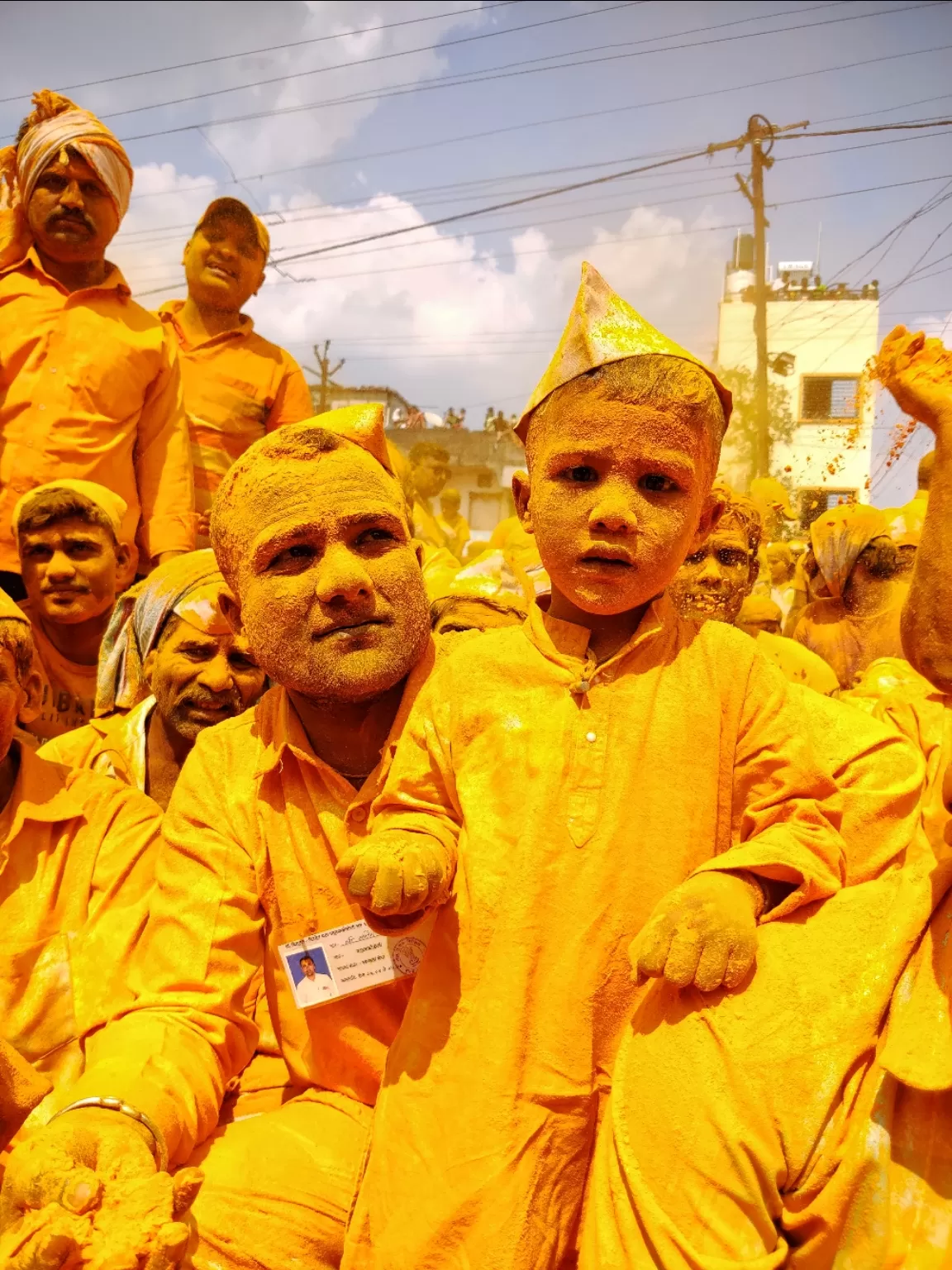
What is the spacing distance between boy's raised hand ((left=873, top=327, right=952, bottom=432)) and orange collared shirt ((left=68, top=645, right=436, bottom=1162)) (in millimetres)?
1210

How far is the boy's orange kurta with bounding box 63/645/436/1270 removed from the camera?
2.10 meters

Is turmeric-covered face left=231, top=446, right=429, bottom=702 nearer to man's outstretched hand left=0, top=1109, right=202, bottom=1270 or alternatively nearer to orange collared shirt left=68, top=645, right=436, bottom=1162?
orange collared shirt left=68, top=645, right=436, bottom=1162

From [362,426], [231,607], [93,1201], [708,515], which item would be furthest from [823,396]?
[93,1201]

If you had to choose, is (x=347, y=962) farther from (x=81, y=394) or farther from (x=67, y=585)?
(x=81, y=394)

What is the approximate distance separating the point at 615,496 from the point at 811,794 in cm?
64

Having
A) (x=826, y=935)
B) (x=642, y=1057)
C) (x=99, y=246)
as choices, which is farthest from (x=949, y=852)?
(x=99, y=246)

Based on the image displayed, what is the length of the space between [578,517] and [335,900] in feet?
3.42

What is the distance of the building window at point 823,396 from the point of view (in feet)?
68.0

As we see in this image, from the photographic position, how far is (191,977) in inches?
89.9

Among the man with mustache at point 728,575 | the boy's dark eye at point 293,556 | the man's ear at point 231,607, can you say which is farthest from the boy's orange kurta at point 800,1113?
the man with mustache at point 728,575

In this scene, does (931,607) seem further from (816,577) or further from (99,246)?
(816,577)

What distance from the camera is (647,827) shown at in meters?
1.96

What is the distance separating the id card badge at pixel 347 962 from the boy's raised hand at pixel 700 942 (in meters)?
0.75

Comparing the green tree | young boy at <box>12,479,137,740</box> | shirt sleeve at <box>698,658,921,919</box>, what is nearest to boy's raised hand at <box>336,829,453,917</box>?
shirt sleeve at <box>698,658,921,919</box>
